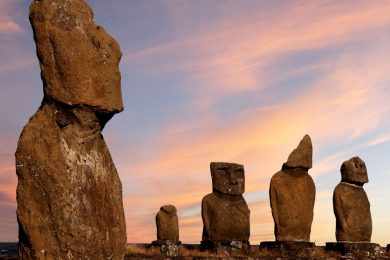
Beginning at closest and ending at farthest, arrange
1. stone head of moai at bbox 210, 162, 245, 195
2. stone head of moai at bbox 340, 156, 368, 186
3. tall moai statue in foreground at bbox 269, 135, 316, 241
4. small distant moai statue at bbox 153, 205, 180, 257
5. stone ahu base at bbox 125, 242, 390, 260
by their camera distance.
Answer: stone ahu base at bbox 125, 242, 390, 260
tall moai statue in foreground at bbox 269, 135, 316, 241
stone head of moai at bbox 210, 162, 245, 195
stone head of moai at bbox 340, 156, 368, 186
small distant moai statue at bbox 153, 205, 180, 257

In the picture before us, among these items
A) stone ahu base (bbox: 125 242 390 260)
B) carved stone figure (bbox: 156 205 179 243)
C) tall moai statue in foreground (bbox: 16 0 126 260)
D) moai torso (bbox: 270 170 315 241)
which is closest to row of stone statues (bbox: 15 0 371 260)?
tall moai statue in foreground (bbox: 16 0 126 260)

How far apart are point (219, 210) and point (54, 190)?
13576mm

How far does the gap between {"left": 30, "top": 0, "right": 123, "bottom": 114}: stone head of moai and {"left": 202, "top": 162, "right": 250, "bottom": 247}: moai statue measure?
43.2 feet

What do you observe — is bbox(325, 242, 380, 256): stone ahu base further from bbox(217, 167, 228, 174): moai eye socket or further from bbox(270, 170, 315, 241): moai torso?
bbox(217, 167, 228, 174): moai eye socket

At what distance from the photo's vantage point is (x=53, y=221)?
20.2 ft

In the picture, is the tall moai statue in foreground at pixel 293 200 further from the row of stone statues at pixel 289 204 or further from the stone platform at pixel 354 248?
the stone platform at pixel 354 248

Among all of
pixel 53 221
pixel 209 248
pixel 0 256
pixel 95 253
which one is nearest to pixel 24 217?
pixel 53 221

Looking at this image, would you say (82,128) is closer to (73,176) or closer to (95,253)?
(73,176)

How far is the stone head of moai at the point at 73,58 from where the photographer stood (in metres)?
6.40

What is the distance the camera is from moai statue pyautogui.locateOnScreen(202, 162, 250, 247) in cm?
1939

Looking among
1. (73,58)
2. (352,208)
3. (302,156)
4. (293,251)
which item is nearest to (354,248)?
(352,208)

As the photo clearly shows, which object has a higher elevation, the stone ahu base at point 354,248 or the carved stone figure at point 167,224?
the carved stone figure at point 167,224

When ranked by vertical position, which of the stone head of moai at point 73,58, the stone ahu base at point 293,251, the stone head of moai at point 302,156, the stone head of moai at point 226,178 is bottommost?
the stone ahu base at point 293,251

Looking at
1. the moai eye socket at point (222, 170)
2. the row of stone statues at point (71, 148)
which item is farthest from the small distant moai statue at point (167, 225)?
the row of stone statues at point (71, 148)
